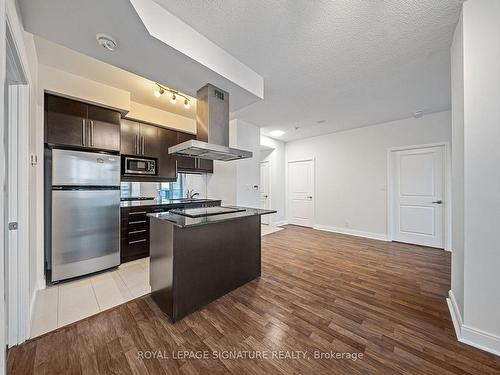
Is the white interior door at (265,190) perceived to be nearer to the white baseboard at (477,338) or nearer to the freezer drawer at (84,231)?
the freezer drawer at (84,231)

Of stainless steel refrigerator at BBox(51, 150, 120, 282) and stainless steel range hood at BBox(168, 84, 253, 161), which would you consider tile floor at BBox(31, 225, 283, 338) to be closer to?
stainless steel refrigerator at BBox(51, 150, 120, 282)

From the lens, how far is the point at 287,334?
169 cm

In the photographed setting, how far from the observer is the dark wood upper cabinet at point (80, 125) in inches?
97.0

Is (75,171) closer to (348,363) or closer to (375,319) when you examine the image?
(348,363)

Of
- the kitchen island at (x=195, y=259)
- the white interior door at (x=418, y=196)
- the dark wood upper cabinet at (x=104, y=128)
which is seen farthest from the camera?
the white interior door at (x=418, y=196)

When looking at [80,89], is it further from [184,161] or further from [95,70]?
[184,161]

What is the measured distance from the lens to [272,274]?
9.21ft

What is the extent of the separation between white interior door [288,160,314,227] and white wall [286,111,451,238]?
208 millimetres

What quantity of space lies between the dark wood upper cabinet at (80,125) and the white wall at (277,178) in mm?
4039

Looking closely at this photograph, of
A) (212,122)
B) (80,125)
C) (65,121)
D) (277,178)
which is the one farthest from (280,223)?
(65,121)

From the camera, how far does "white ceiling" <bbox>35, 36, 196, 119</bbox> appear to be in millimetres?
2129

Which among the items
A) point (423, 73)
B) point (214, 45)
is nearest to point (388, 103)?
point (423, 73)

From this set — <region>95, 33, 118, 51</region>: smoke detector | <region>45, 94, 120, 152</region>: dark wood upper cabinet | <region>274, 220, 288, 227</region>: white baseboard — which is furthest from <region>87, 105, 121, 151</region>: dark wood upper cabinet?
<region>274, 220, 288, 227</region>: white baseboard

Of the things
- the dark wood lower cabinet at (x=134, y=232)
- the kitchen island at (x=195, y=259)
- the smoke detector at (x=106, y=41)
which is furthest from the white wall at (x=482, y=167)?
the dark wood lower cabinet at (x=134, y=232)
